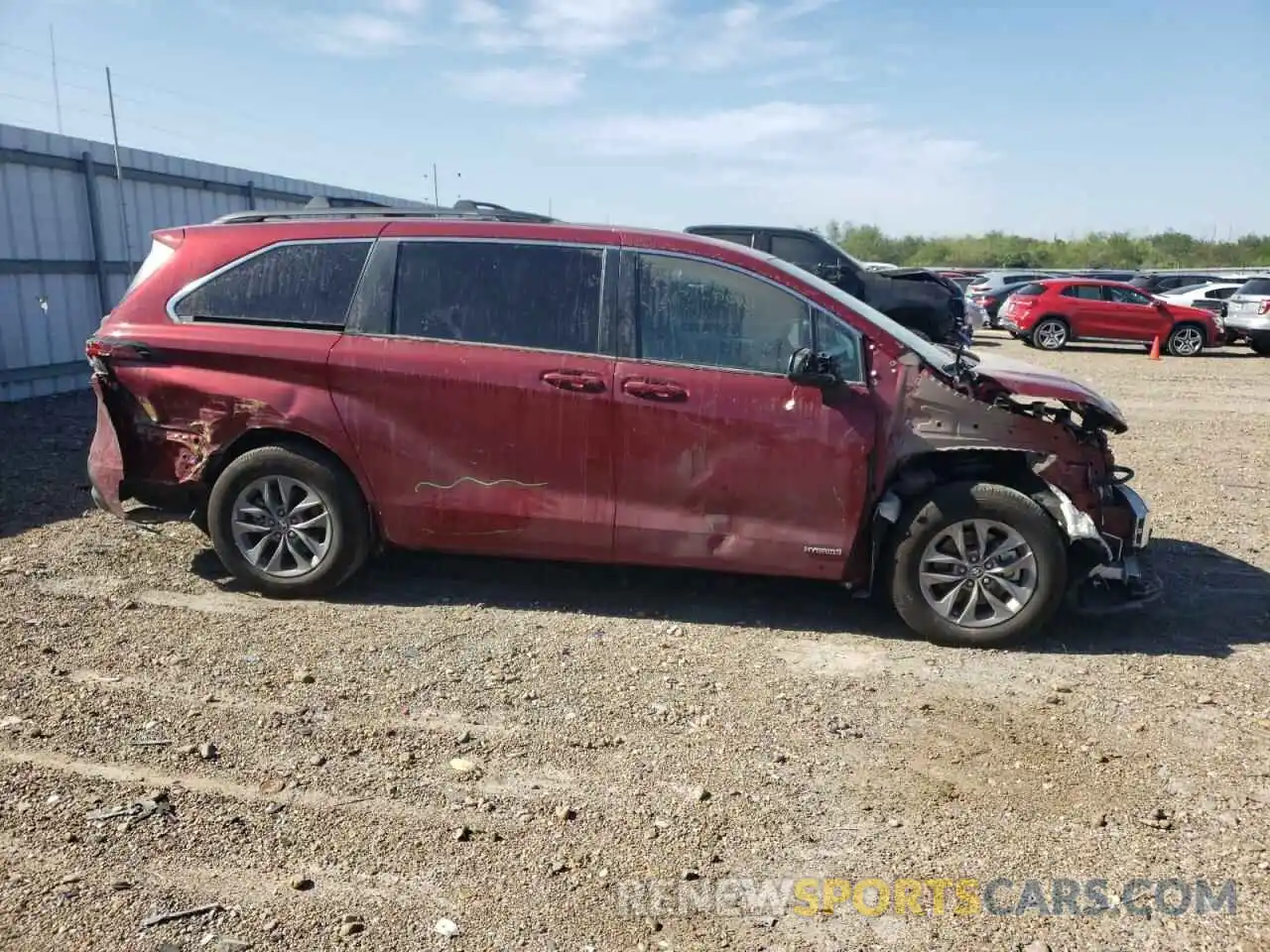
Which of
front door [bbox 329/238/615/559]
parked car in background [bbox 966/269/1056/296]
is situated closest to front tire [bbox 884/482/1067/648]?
front door [bbox 329/238/615/559]

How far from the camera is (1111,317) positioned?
21.0 metres

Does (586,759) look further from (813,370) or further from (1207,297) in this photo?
(1207,297)

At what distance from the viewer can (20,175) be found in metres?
10.2

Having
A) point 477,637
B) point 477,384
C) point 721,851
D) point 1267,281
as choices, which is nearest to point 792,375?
point 477,384

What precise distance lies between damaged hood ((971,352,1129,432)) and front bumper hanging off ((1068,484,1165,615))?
373mm

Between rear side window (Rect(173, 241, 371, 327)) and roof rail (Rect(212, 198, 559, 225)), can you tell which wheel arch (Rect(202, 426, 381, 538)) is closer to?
rear side window (Rect(173, 241, 371, 327))

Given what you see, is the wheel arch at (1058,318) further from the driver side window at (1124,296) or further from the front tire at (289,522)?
the front tire at (289,522)

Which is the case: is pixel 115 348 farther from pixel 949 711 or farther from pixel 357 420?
pixel 949 711

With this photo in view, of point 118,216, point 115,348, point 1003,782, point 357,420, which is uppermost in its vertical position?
point 118,216

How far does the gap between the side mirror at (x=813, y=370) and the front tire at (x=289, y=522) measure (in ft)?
7.49

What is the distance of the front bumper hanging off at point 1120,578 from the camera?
191 inches

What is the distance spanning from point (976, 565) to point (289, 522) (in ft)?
11.2

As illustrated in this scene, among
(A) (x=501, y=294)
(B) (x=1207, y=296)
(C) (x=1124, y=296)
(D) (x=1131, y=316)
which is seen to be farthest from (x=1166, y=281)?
(A) (x=501, y=294)

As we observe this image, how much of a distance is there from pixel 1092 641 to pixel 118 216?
11.4 meters
